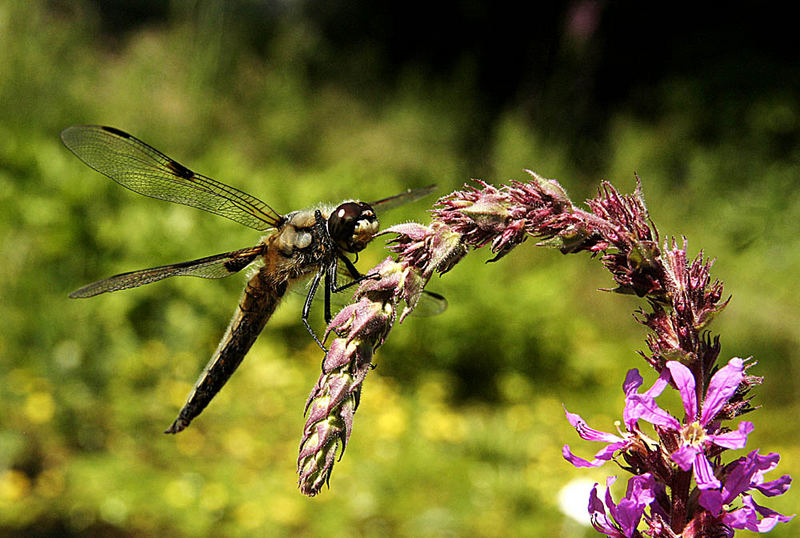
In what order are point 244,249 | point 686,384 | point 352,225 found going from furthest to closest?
point 244,249 < point 352,225 < point 686,384

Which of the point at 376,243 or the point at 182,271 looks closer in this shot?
the point at 182,271

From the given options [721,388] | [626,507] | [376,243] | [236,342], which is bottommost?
[626,507]

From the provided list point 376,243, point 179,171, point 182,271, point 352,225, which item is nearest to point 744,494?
point 352,225

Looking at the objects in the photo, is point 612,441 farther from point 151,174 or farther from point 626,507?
point 151,174

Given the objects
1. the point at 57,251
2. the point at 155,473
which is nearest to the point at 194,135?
the point at 57,251

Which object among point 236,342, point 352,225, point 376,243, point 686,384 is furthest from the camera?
point 376,243

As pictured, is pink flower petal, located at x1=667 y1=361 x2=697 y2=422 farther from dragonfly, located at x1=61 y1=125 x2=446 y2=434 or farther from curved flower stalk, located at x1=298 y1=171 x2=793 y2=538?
dragonfly, located at x1=61 y1=125 x2=446 y2=434

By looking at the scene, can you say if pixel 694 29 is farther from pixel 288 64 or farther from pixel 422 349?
pixel 422 349

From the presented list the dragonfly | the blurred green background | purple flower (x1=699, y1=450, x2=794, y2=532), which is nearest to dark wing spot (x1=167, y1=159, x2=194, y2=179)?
the dragonfly
